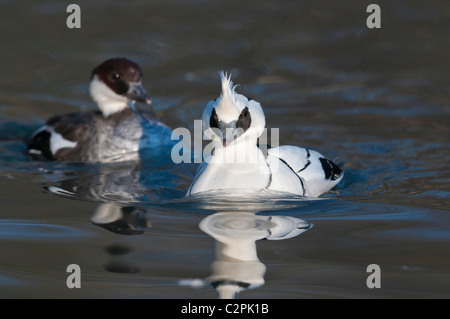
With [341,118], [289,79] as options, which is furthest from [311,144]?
[289,79]

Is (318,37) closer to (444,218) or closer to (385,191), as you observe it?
(385,191)

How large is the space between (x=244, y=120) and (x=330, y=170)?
1550mm

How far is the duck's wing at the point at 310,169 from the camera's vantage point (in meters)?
7.30

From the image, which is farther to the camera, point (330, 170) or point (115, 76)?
point (115, 76)

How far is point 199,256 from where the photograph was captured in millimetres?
5520

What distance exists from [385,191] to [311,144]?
2130 millimetres

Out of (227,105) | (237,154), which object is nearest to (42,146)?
(237,154)

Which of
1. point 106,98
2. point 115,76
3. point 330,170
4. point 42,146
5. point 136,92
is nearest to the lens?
point 330,170

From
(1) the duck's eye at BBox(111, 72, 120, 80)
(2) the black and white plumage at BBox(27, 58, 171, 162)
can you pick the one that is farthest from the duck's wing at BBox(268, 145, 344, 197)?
(1) the duck's eye at BBox(111, 72, 120, 80)

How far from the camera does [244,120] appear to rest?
655cm

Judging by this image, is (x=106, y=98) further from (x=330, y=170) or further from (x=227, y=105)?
(x=227, y=105)

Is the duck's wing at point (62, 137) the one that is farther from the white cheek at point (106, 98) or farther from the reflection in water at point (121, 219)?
the reflection in water at point (121, 219)

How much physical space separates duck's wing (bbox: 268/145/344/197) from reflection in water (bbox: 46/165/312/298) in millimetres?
512
